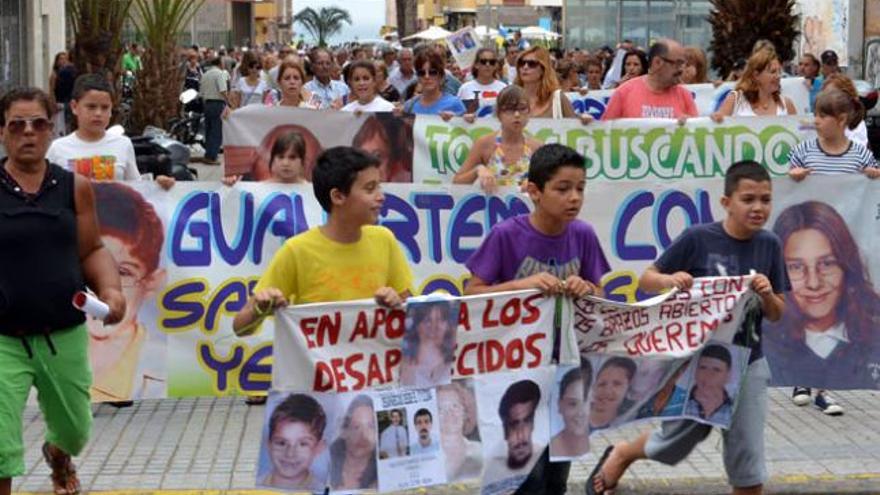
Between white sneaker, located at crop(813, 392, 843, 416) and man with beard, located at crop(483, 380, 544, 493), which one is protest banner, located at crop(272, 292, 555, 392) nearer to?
man with beard, located at crop(483, 380, 544, 493)

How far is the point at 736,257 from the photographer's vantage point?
6.34 meters

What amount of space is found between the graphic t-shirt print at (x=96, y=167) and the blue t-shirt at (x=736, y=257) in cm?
356

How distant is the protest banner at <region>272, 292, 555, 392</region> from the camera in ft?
19.3

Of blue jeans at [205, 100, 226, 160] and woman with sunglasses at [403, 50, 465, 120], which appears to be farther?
blue jeans at [205, 100, 226, 160]

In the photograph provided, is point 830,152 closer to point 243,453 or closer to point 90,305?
point 243,453

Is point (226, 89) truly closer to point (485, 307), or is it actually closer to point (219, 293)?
point (219, 293)

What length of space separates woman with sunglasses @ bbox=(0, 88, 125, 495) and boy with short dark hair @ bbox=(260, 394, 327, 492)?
0.68m

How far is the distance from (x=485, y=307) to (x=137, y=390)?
120 inches

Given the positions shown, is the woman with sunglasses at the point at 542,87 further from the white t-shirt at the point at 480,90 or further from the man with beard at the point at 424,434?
the man with beard at the point at 424,434

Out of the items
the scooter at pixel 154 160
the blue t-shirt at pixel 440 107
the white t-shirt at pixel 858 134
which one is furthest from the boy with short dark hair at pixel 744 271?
the scooter at pixel 154 160

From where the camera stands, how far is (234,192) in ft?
29.1

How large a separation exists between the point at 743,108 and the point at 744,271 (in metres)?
4.94

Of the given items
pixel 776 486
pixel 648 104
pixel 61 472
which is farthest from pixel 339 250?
pixel 648 104

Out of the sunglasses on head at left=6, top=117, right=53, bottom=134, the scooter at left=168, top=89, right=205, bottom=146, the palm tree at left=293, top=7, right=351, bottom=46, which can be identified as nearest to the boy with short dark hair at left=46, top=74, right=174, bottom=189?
the sunglasses on head at left=6, top=117, right=53, bottom=134
